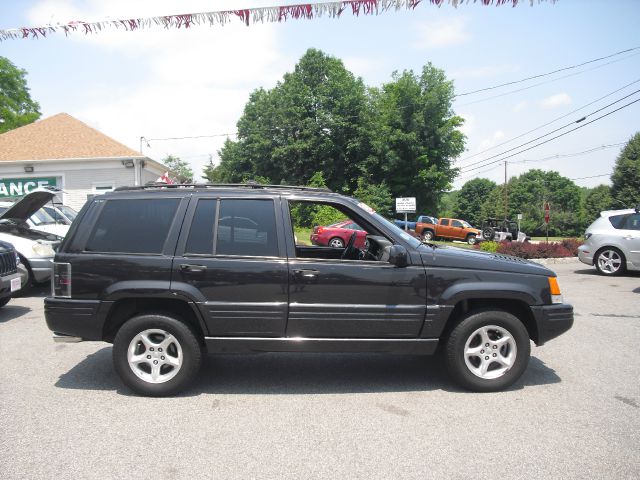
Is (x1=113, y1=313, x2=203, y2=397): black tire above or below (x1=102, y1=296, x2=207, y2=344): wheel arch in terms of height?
below

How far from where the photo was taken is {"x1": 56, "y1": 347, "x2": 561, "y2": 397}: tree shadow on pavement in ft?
15.0

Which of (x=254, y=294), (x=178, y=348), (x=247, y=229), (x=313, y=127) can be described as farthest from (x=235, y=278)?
(x=313, y=127)

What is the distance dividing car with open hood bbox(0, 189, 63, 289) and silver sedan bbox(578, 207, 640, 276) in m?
12.5

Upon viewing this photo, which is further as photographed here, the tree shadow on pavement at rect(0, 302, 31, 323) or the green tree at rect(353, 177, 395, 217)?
the green tree at rect(353, 177, 395, 217)

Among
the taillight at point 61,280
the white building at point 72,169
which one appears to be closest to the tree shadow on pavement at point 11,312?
the taillight at point 61,280

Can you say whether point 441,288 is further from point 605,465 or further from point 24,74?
point 24,74

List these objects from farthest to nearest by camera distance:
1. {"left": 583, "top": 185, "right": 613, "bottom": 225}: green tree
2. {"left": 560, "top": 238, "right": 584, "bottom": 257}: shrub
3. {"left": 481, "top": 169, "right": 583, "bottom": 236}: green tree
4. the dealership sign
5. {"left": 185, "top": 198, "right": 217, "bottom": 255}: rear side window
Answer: {"left": 481, "top": 169, "right": 583, "bottom": 236}: green tree < {"left": 583, "top": 185, "right": 613, "bottom": 225}: green tree < the dealership sign < {"left": 560, "top": 238, "right": 584, "bottom": 257}: shrub < {"left": 185, "top": 198, "right": 217, "bottom": 255}: rear side window

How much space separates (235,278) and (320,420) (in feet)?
4.63

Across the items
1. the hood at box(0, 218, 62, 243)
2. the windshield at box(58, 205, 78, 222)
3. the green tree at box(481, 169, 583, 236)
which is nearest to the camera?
the hood at box(0, 218, 62, 243)

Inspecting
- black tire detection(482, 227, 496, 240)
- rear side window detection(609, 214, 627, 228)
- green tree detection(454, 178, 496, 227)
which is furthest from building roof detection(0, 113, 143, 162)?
green tree detection(454, 178, 496, 227)

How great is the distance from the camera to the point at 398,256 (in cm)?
425

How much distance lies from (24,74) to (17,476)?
182 feet

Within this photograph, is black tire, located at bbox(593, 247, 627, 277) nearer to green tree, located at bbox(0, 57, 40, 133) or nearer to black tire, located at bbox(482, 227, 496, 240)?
black tire, located at bbox(482, 227, 496, 240)

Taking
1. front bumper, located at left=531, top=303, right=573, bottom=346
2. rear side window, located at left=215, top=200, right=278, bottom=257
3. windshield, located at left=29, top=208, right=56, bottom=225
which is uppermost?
windshield, located at left=29, top=208, right=56, bottom=225
